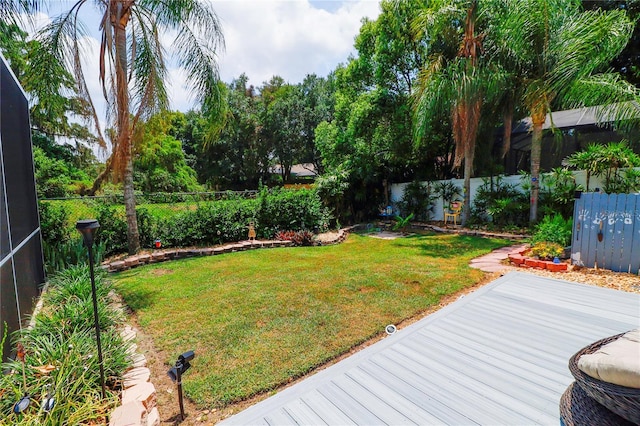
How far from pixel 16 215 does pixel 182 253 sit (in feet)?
13.5

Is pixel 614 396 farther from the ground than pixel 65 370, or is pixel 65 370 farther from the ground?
pixel 614 396

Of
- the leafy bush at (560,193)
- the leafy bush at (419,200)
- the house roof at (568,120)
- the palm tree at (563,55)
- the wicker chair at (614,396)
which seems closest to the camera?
the wicker chair at (614,396)

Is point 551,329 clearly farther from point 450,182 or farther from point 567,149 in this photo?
point 567,149

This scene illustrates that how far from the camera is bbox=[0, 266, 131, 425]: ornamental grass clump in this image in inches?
77.7

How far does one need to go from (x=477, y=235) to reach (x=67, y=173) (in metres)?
18.3

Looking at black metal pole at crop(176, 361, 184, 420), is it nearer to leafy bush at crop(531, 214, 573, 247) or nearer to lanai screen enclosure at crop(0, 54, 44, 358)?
lanai screen enclosure at crop(0, 54, 44, 358)

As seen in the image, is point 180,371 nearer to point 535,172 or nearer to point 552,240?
point 552,240

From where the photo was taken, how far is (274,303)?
4.30 metres

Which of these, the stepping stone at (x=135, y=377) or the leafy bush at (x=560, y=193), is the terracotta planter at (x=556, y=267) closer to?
the leafy bush at (x=560, y=193)

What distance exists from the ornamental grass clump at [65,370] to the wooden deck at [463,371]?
105 centimetres

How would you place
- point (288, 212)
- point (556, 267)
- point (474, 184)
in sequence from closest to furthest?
1. point (556, 267)
2. point (288, 212)
3. point (474, 184)

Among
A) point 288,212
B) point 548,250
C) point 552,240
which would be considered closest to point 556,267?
point 548,250

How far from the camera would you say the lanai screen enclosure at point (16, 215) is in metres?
2.87

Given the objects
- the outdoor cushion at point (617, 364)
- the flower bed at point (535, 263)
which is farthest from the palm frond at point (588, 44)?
the outdoor cushion at point (617, 364)
